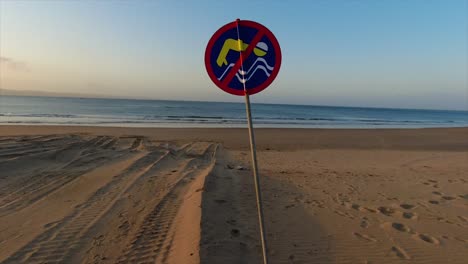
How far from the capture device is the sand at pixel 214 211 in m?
3.74

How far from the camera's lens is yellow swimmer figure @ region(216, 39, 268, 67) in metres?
2.37

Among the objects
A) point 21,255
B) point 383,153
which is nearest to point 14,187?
point 21,255

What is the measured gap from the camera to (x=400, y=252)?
12.8ft

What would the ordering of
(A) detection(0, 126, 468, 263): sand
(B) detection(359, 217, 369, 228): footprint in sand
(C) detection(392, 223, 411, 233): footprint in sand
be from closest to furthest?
(A) detection(0, 126, 468, 263): sand < (C) detection(392, 223, 411, 233): footprint in sand < (B) detection(359, 217, 369, 228): footprint in sand

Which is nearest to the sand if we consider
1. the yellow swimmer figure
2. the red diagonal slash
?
the red diagonal slash

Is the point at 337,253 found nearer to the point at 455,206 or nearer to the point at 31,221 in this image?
the point at 455,206

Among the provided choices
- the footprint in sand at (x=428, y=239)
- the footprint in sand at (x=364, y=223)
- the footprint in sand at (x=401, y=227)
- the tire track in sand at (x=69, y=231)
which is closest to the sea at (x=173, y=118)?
the tire track in sand at (x=69, y=231)

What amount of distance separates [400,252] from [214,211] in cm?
265

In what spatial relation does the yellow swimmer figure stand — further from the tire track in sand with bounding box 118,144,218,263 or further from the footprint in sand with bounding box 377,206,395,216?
the footprint in sand with bounding box 377,206,395,216

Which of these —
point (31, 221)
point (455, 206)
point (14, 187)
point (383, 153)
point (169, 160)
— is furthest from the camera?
point (383, 153)

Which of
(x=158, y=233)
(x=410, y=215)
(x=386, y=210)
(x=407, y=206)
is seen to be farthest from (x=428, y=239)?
(x=158, y=233)

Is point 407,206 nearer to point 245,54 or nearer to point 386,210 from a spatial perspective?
point 386,210

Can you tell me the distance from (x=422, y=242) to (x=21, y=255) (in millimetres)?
5205

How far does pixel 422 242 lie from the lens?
165 inches
